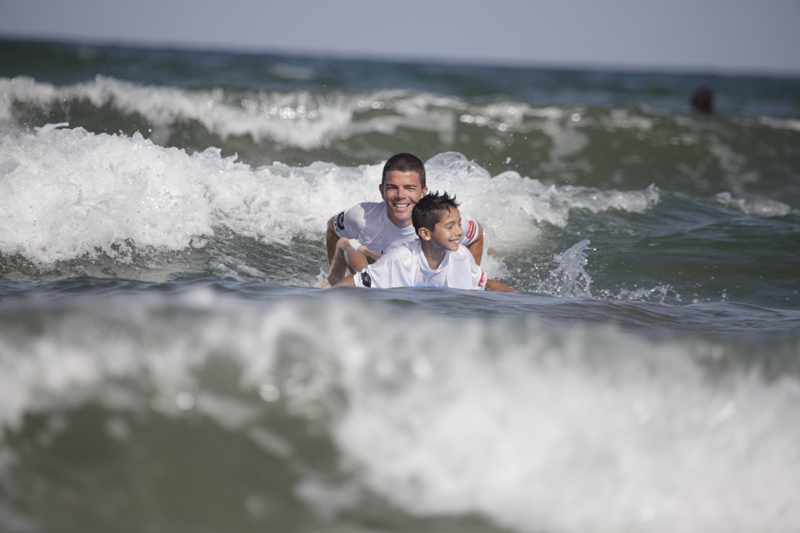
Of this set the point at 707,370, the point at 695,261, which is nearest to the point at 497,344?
the point at 707,370

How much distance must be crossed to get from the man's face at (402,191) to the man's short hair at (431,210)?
486 mm

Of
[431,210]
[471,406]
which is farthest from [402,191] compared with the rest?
[471,406]

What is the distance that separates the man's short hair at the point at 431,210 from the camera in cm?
378

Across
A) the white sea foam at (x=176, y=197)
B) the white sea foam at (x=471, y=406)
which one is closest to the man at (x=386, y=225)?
the white sea foam at (x=176, y=197)

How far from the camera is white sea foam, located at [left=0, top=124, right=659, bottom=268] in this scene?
482cm

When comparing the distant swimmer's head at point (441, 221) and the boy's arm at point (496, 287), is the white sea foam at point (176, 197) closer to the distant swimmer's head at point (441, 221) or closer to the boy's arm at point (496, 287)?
the boy's arm at point (496, 287)

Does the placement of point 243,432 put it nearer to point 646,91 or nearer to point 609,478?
point 609,478

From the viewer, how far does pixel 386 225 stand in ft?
15.1

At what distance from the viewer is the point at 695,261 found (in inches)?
225

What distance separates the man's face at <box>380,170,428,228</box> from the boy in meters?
0.47

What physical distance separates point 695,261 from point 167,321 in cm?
502

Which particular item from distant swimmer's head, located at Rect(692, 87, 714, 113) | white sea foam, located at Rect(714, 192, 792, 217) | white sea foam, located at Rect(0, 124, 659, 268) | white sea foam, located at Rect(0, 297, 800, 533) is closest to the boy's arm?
white sea foam, located at Rect(0, 124, 659, 268)

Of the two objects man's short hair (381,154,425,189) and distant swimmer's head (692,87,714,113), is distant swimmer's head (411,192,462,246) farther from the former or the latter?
distant swimmer's head (692,87,714,113)

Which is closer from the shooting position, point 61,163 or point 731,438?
point 731,438
